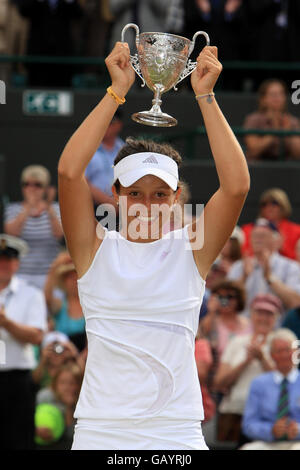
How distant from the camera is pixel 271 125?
9.11m

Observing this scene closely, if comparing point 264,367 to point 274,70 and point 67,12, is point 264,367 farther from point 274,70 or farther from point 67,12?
point 67,12

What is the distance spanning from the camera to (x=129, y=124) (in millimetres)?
10039

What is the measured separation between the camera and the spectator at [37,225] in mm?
7693

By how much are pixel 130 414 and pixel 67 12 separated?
7946 millimetres

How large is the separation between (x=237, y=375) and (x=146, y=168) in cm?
386

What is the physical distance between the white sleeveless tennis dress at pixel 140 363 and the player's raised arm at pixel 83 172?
12cm

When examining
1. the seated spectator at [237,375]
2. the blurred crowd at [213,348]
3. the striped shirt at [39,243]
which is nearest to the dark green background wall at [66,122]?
the striped shirt at [39,243]

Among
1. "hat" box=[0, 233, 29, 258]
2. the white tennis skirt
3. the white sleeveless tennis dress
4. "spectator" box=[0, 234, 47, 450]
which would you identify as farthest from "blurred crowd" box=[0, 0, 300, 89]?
the white tennis skirt

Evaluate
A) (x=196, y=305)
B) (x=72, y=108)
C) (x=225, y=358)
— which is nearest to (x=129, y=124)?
(x=72, y=108)

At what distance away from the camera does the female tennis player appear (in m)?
2.87

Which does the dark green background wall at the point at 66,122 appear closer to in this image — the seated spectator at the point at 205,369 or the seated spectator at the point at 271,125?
the seated spectator at the point at 271,125

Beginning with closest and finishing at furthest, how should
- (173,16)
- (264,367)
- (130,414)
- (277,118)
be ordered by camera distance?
(130,414) < (264,367) < (277,118) < (173,16)

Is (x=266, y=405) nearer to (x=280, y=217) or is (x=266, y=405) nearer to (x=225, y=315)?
(x=225, y=315)
